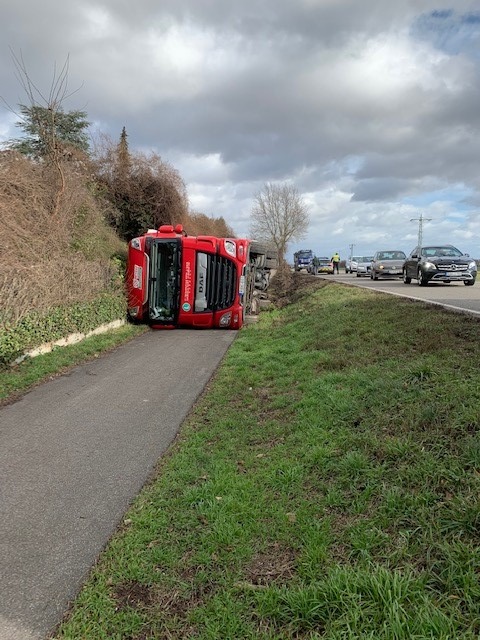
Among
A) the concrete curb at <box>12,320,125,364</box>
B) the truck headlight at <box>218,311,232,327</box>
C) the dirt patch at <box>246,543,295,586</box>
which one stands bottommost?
the dirt patch at <box>246,543,295,586</box>

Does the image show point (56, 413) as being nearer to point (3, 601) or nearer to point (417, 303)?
point (3, 601)

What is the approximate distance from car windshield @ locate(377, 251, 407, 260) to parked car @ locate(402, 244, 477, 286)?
7678mm

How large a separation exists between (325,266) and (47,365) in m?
41.3

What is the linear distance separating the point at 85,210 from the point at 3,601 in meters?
11.3

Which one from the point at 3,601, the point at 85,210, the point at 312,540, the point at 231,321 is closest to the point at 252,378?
the point at 312,540

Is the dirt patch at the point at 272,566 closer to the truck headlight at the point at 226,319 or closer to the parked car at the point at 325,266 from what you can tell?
the truck headlight at the point at 226,319

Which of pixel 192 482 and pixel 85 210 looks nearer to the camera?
pixel 192 482

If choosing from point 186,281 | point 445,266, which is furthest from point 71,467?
point 445,266

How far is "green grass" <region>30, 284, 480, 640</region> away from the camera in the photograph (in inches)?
87.8

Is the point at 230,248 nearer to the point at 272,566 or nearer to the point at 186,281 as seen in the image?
the point at 186,281

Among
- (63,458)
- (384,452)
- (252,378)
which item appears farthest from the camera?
(252,378)

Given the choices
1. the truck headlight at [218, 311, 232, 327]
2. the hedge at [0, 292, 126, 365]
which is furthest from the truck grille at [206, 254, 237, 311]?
the hedge at [0, 292, 126, 365]

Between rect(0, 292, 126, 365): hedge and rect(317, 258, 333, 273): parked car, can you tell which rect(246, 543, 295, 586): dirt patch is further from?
rect(317, 258, 333, 273): parked car

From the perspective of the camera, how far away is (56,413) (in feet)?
18.3
